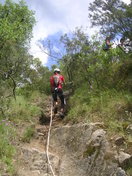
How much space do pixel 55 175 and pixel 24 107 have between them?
3816mm

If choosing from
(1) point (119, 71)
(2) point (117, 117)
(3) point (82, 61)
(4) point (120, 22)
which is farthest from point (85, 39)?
(2) point (117, 117)

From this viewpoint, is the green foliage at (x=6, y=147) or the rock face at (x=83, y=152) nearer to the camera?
the rock face at (x=83, y=152)

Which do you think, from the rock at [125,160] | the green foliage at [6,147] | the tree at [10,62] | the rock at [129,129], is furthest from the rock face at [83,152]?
the tree at [10,62]

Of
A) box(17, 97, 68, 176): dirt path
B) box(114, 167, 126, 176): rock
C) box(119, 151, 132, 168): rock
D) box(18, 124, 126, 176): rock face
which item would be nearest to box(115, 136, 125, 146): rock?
box(18, 124, 126, 176): rock face

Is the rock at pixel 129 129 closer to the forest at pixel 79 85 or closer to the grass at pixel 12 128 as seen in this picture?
the forest at pixel 79 85

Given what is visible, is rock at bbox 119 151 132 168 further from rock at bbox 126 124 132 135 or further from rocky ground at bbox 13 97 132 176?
rock at bbox 126 124 132 135

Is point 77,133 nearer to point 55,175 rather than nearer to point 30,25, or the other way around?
point 55,175

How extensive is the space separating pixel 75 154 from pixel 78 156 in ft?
0.57

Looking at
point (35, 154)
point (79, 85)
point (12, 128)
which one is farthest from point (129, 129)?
point (79, 85)

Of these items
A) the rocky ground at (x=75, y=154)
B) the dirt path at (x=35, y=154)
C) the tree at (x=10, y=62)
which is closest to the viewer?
the rocky ground at (x=75, y=154)

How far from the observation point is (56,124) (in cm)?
753

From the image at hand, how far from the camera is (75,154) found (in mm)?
5441

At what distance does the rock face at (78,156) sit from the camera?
14.6ft

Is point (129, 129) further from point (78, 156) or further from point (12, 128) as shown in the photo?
point (12, 128)
